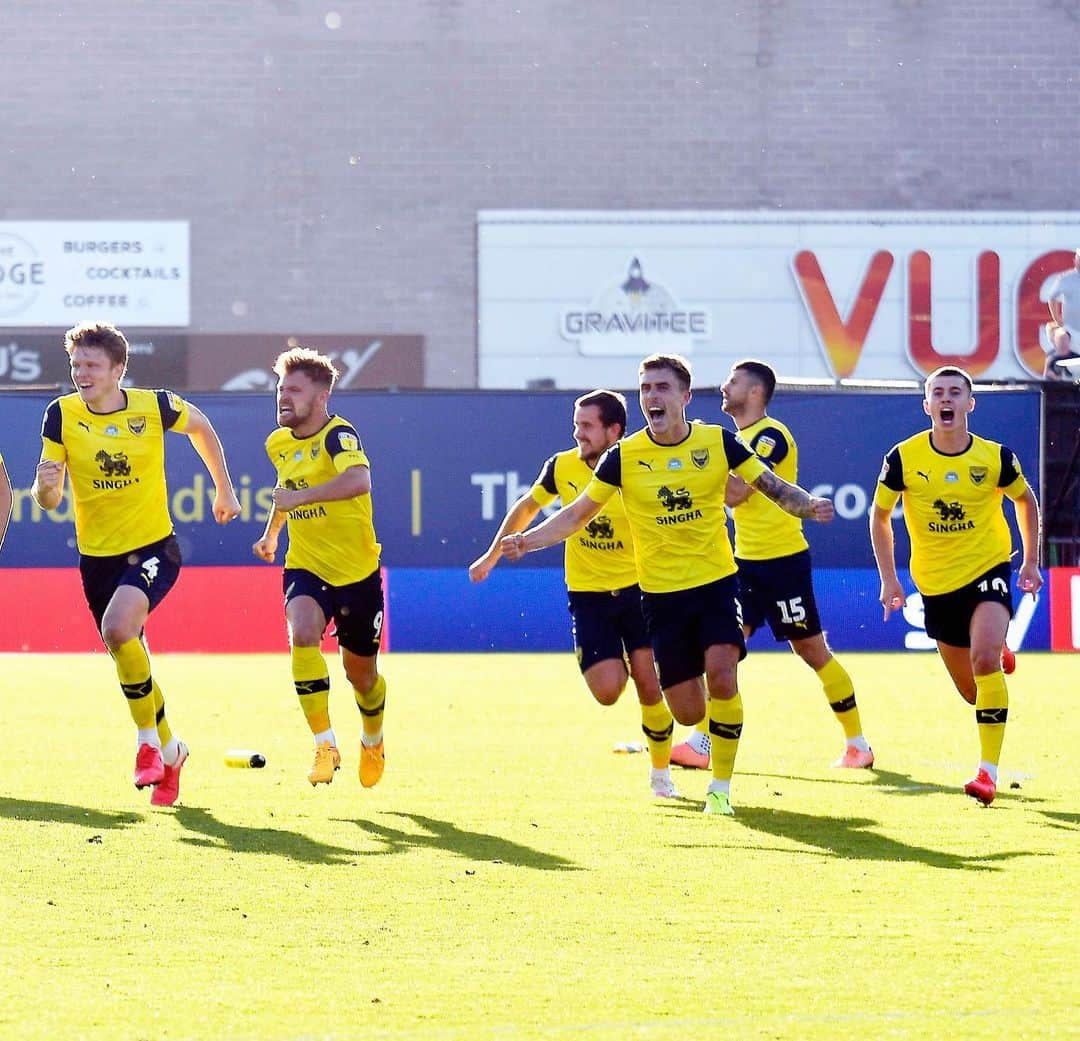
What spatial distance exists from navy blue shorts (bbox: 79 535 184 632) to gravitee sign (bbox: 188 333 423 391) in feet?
72.1

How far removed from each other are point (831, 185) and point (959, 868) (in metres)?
25.6

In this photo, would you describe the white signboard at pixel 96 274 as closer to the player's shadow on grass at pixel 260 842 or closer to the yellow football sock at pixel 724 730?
the player's shadow on grass at pixel 260 842

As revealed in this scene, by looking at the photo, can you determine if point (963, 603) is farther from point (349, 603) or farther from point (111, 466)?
point (111, 466)

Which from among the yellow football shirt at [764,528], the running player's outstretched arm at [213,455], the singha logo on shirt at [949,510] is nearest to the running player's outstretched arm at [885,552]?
the singha logo on shirt at [949,510]

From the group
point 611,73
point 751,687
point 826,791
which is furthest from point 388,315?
point 826,791

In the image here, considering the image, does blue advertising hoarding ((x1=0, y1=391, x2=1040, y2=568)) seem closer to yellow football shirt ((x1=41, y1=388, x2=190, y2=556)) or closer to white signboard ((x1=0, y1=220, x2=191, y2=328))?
yellow football shirt ((x1=41, y1=388, x2=190, y2=556))

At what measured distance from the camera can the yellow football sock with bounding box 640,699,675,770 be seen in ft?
30.7

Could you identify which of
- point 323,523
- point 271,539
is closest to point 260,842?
point 323,523

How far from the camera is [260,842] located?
7859 mm

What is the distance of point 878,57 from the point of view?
31.8 m

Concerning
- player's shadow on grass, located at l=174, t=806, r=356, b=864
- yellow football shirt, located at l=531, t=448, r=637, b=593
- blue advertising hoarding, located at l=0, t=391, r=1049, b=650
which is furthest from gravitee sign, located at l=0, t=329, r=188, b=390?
player's shadow on grass, located at l=174, t=806, r=356, b=864

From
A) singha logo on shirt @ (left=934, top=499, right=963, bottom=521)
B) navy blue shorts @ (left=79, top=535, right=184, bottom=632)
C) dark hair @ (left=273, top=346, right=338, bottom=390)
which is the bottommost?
navy blue shorts @ (left=79, top=535, right=184, bottom=632)

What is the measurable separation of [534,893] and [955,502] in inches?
134

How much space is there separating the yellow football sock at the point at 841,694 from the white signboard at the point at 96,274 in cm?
2215
